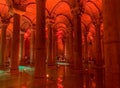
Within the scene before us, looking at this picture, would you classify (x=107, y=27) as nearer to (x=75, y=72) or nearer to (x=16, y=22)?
(x=75, y=72)

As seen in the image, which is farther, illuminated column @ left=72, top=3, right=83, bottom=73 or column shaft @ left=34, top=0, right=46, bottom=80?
illuminated column @ left=72, top=3, right=83, bottom=73

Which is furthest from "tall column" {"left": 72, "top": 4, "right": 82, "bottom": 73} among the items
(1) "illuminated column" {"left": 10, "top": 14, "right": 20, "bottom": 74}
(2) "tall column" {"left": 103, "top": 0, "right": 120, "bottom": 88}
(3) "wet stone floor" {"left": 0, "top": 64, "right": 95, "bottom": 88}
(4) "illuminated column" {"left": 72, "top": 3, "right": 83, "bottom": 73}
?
(2) "tall column" {"left": 103, "top": 0, "right": 120, "bottom": 88}

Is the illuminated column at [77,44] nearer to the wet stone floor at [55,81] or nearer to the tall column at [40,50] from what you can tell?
the wet stone floor at [55,81]

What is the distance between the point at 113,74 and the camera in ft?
12.0

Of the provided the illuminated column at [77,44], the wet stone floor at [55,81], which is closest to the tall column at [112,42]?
the wet stone floor at [55,81]

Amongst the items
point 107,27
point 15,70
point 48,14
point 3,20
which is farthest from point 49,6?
point 107,27

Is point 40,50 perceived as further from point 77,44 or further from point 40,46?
point 77,44

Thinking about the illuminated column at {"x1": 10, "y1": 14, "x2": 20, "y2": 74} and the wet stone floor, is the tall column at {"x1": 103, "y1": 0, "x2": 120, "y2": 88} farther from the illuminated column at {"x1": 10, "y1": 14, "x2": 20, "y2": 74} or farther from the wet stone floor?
the illuminated column at {"x1": 10, "y1": 14, "x2": 20, "y2": 74}

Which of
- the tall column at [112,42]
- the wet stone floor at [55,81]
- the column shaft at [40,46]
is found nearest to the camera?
the tall column at [112,42]

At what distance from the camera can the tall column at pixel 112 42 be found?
3.65 m

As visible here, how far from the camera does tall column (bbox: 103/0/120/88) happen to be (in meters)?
3.65

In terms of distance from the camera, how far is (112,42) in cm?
377

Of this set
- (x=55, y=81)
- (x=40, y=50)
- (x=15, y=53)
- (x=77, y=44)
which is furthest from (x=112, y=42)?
(x=15, y=53)

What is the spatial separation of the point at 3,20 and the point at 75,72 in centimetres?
1298
